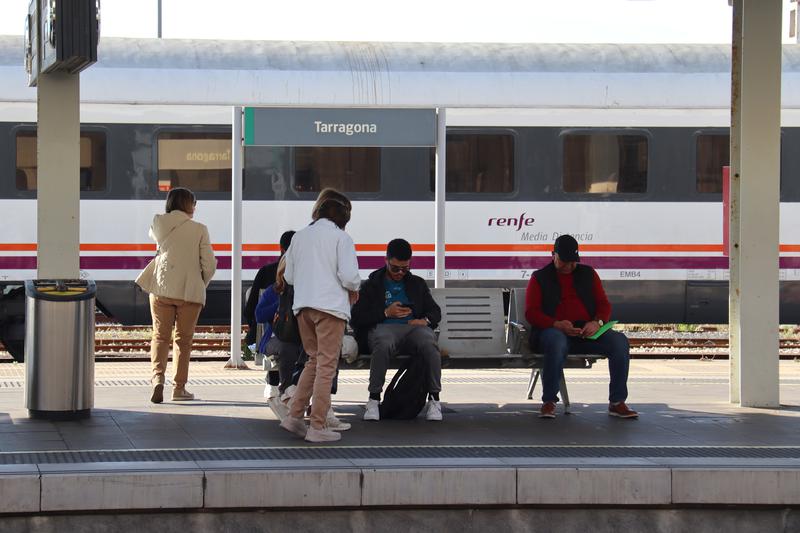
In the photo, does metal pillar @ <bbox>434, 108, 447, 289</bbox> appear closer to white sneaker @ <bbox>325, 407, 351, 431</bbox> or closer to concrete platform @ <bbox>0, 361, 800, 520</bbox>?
concrete platform @ <bbox>0, 361, 800, 520</bbox>

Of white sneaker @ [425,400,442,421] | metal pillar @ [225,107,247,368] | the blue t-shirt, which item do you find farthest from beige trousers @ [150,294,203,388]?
metal pillar @ [225,107,247,368]

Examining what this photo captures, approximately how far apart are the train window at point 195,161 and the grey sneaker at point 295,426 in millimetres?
7461

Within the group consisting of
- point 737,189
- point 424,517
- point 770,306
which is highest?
point 737,189

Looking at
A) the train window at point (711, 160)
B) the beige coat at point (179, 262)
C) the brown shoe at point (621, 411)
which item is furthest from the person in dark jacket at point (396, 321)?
the train window at point (711, 160)

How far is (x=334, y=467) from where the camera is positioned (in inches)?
249

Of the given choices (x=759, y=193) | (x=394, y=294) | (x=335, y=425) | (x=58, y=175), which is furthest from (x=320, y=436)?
(x=759, y=193)

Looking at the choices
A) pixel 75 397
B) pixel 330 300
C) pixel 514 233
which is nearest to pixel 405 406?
pixel 330 300

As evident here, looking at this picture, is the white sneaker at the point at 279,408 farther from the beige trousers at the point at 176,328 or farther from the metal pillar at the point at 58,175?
the metal pillar at the point at 58,175

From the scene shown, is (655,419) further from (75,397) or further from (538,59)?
(538,59)

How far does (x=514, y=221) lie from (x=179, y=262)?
621cm

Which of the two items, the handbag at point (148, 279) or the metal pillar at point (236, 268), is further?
the metal pillar at point (236, 268)

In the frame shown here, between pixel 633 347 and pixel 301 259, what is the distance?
8931 millimetres

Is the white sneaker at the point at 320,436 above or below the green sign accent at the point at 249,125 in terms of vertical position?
below

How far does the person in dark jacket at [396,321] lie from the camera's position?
8.48 m
